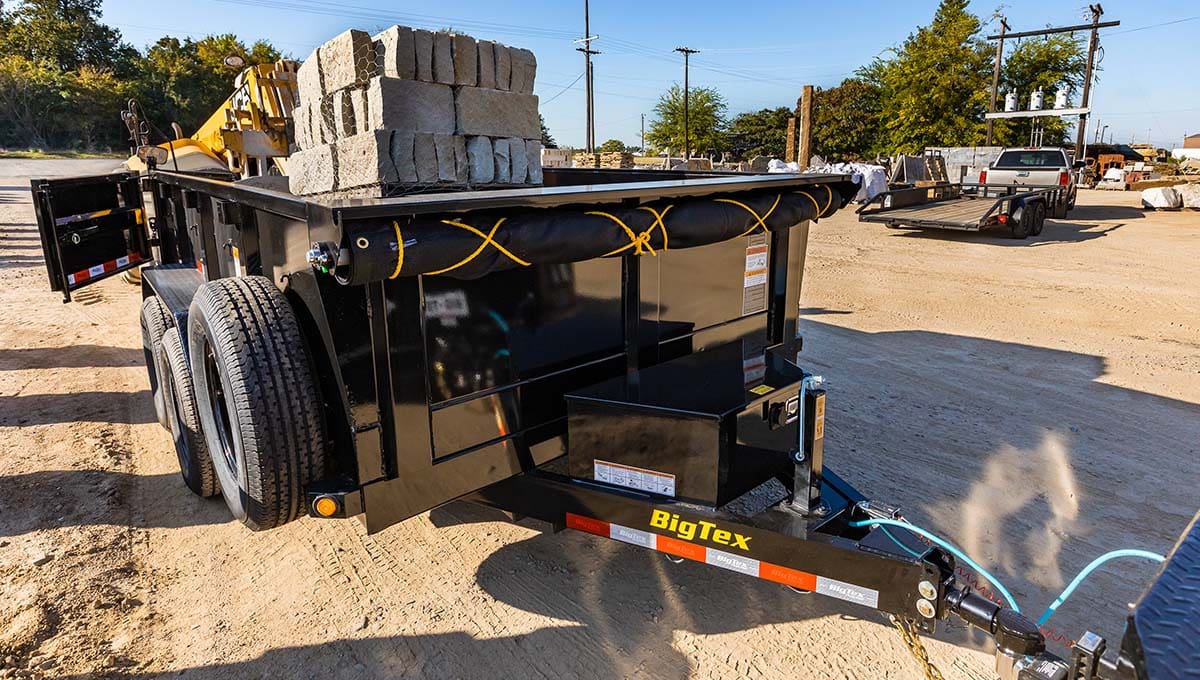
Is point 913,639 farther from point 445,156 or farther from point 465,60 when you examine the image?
point 465,60

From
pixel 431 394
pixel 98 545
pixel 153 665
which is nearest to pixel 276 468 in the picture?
pixel 431 394

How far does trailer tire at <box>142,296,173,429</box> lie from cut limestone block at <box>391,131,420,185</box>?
1.66 m

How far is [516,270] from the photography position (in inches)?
112

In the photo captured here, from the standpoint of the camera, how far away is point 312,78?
13.8 ft

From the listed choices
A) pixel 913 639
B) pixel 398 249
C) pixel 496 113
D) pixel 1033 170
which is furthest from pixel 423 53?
pixel 1033 170

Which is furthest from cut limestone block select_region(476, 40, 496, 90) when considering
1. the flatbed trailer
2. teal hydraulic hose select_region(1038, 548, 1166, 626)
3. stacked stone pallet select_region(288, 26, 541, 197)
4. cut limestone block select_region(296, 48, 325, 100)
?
the flatbed trailer

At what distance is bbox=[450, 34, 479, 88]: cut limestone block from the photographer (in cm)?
388

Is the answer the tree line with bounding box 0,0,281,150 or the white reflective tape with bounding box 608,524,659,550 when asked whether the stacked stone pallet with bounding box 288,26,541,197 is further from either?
the tree line with bounding box 0,0,281,150

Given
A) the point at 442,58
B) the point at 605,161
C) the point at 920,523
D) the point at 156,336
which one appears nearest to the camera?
the point at 920,523

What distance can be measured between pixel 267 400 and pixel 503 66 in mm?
2477

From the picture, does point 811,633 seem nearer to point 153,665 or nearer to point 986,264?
point 153,665

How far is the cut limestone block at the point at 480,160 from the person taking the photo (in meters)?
4.04

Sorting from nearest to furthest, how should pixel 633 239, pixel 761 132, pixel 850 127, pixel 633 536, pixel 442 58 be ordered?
pixel 633 536 → pixel 633 239 → pixel 442 58 → pixel 850 127 → pixel 761 132

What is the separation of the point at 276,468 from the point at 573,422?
3.66 ft
